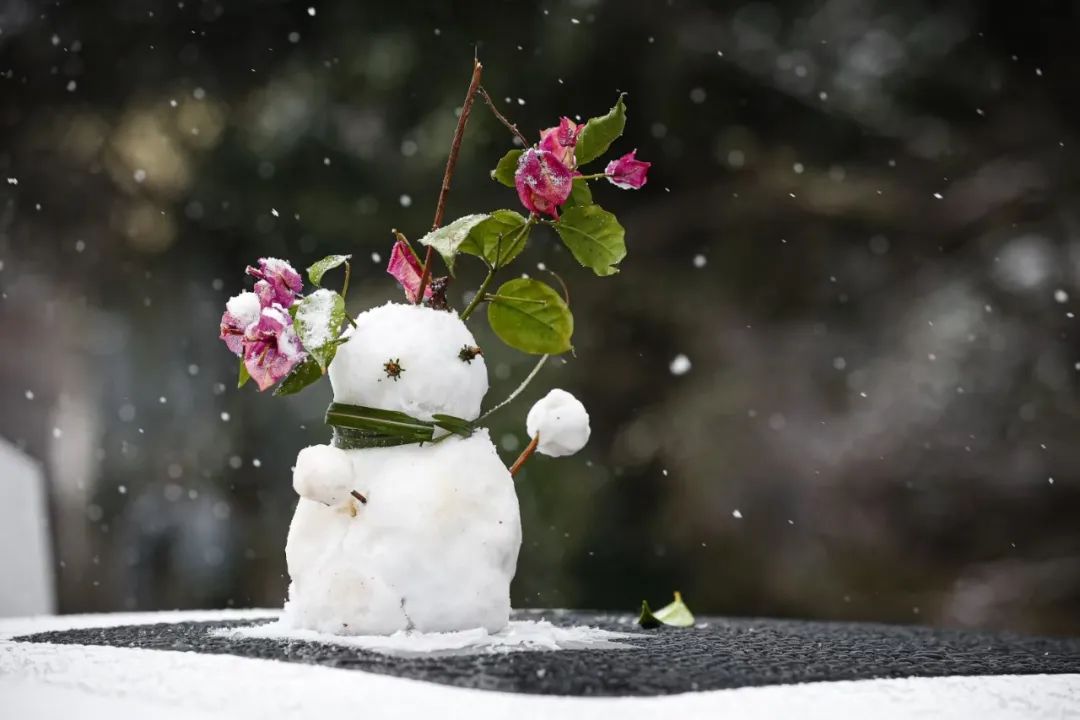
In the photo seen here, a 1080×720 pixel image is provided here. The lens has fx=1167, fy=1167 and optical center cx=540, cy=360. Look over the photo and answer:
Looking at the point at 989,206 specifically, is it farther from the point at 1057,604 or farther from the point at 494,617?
the point at 494,617

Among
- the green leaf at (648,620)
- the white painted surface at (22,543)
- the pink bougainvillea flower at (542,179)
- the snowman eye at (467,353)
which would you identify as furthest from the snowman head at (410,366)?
the white painted surface at (22,543)

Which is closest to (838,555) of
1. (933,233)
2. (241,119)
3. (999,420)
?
(999,420)

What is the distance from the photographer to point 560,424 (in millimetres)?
1277

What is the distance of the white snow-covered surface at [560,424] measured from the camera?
1278mm

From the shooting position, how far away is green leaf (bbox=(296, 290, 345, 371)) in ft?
3.87

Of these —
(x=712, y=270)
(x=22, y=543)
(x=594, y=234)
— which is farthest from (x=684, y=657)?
(x=22, y=543)

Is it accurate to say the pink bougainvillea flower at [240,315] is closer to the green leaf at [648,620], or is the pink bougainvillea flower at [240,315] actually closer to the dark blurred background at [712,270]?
the green leaf at [648,620]

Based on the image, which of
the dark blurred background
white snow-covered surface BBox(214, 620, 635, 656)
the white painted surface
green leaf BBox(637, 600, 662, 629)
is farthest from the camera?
the dark blurred background

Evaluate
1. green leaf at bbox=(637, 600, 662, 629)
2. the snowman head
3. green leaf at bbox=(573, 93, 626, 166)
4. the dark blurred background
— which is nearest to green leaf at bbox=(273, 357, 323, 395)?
the snowman head

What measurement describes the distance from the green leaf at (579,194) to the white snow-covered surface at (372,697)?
59 cm

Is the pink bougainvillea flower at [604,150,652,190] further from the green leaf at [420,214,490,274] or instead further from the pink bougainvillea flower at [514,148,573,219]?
the green leaf at [420,214,490,274]

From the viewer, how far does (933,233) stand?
302cm

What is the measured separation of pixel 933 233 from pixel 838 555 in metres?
0.87

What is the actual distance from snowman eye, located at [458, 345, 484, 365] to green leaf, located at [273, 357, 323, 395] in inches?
5.8
